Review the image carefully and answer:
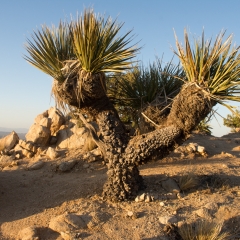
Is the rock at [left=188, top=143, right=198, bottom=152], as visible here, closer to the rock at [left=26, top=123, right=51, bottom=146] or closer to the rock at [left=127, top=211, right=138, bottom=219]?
the rock at [left=26, top=123, right=51, bottom=146]

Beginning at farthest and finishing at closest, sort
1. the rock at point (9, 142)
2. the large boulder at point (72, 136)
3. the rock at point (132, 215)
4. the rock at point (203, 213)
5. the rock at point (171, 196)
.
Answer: the rock at point (9, 142)
the large boulder at point (72, 136)
the rock at point (171, 196)
the rock at point (203, 213)
the rock at point (132, 215)

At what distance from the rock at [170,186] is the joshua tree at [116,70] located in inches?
24.9

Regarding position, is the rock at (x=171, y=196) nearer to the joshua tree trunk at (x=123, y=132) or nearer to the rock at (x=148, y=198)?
the rock at (x=148, y=198)

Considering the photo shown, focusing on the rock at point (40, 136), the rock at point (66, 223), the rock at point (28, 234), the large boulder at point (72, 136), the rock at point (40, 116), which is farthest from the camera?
the rock at point (40, 116)

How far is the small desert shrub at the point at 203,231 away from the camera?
526 centimetres

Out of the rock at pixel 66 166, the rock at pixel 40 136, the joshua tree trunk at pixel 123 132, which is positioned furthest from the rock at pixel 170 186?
the rock at pixel 40 136

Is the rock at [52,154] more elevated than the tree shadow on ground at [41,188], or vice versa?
the rock at [52,154]

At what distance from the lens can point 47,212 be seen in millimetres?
6359

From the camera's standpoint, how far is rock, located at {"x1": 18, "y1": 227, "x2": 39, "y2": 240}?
5.39 metres

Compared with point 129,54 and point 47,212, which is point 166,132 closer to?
point 129,54

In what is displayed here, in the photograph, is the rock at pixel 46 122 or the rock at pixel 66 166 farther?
the rock at pixel 46 122

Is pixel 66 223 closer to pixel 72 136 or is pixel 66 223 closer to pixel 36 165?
pixel 36 165

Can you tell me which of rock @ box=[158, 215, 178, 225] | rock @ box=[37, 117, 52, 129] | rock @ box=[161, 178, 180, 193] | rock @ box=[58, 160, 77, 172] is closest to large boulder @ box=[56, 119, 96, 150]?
rock @ box=[37, 117, 52, 129]

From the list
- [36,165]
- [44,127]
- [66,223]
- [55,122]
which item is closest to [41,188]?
[36,165]
